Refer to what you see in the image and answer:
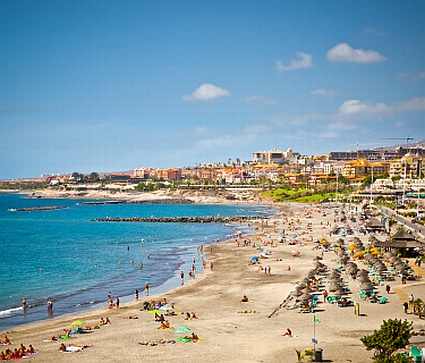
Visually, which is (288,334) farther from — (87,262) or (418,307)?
(87,262)

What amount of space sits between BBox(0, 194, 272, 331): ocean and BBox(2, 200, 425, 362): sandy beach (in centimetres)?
329

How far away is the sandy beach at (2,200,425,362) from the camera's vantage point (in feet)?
64.0

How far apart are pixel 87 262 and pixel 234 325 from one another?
26720mm

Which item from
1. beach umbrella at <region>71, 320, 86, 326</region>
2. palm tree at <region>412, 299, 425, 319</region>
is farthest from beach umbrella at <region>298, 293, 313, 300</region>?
beach umbrella at <region>71, 320, 86, 326</region>

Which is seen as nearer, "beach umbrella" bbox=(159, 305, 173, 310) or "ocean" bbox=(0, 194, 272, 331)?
"beach umbrella" bbox=(159, 305, 173, 310)

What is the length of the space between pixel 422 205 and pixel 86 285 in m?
58.8

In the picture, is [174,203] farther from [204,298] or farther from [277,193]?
[204,298]

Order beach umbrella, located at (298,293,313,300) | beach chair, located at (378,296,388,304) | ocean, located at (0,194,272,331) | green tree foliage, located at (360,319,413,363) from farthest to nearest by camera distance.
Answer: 1. ocean, located at (0,194,272,331)
2. beach chair, located at (378,296,388,304)
3. beach umbrella, located at (298,293,313,300)
4. green tree foliage, located at (360,319,413,363)

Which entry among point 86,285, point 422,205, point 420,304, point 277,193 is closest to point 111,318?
point 86,285

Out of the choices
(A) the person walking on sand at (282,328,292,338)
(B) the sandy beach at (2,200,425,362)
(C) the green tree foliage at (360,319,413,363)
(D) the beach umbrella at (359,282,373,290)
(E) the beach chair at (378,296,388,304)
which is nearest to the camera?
(C) the green tree foliage at (360,319,413,363)

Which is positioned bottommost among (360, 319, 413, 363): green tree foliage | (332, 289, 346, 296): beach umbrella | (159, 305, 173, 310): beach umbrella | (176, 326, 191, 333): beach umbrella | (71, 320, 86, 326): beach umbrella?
(71, 320, 86, 326): beach umbrella

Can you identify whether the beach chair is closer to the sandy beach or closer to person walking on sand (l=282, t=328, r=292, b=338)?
the sandy beach

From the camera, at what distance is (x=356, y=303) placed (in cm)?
2616

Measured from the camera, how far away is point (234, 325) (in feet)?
77.4
